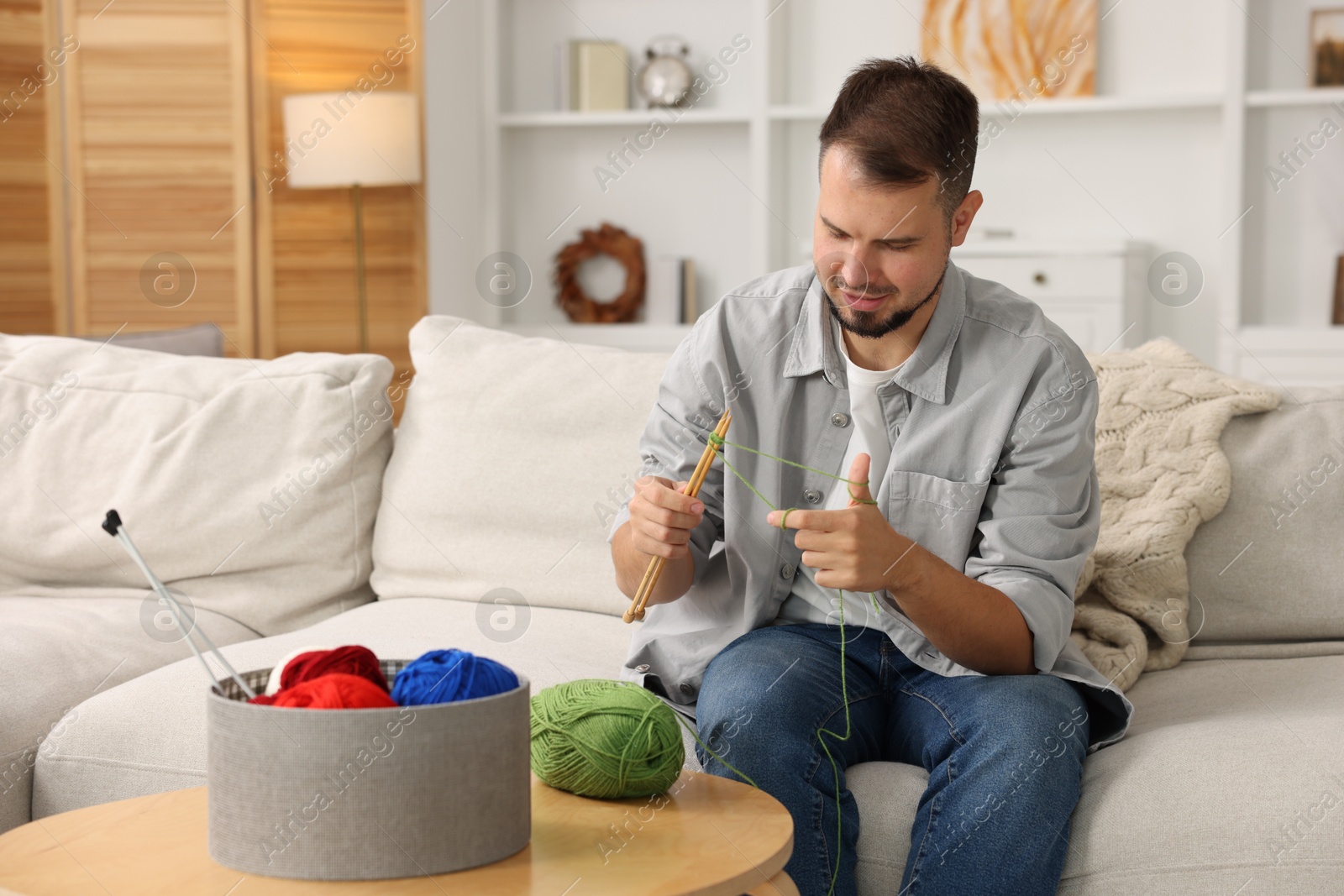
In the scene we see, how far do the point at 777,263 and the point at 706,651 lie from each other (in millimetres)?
2592

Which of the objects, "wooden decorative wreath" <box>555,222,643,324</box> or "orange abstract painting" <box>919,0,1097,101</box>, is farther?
"wooden decorative wreath" <box>555,222,643,324</box>

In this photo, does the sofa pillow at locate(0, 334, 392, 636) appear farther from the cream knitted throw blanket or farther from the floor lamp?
the floor lamp

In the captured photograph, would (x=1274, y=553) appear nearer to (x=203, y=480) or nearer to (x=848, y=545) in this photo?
(x=848, y=545)

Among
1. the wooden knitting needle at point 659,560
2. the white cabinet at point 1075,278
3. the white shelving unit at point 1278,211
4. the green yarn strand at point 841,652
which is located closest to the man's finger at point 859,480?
the green yarn strand at point 841,652

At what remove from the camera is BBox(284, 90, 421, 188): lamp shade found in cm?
356

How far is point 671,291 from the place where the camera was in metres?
3.98

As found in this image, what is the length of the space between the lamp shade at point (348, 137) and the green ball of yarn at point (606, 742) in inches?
112

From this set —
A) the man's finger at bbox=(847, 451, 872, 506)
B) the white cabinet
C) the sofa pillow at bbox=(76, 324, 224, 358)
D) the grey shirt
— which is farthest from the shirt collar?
the white cabinet

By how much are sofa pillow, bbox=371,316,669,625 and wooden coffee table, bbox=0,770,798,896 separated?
2.57ft

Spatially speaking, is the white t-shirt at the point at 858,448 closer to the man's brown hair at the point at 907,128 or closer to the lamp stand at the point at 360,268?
the man's brown hair at the point at 907,128

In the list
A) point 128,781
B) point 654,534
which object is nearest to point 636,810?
point 654,534

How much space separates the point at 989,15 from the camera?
3.64m

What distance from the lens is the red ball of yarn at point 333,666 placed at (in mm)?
946

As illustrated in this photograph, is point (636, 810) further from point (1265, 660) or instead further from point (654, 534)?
point (1265, 660)
